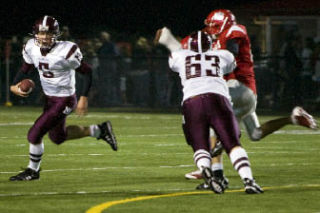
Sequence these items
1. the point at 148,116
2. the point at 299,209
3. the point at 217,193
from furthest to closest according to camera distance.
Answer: the point at 148,116, the point at 217,193, the point at 299,209

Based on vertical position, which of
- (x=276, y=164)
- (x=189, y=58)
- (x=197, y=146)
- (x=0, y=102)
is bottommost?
(x=0, y=102)

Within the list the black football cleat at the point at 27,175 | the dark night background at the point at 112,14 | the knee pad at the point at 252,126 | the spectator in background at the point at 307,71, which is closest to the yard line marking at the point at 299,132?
the spectator in background at the point at 307,71

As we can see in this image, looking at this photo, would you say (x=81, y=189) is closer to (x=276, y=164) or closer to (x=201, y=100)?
(x=201, y=100)

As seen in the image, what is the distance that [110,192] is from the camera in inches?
460

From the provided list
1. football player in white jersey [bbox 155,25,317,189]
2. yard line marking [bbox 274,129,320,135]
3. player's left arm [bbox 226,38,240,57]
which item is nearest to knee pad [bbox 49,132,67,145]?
football player in white jersey [bbox 155,25,317,189]

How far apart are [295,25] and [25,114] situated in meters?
10.3

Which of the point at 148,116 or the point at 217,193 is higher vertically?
the point at 217,193

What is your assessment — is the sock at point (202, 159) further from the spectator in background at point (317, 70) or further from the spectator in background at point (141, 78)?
the spectator in background at point (141, 78)

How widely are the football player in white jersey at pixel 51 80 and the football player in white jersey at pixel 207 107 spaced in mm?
1772

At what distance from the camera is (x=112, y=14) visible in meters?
48.6

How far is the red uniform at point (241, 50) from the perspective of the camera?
42.2ft

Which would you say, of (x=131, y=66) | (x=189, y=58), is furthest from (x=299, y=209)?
(x=131, y=66)

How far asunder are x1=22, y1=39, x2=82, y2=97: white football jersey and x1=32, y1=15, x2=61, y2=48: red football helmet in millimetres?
176

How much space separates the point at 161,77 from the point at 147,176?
15410 mm
